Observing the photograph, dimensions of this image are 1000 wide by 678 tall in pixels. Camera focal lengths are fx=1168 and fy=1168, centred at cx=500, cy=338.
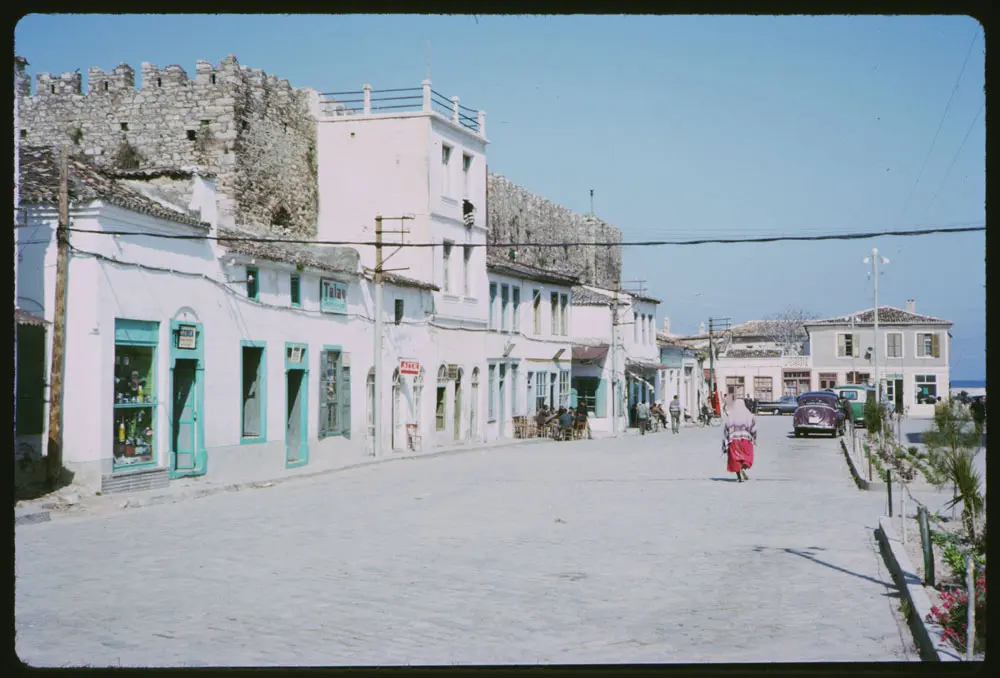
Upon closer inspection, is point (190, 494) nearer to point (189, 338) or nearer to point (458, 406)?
point (189, 338)

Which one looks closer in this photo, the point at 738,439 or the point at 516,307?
the point at 738,439

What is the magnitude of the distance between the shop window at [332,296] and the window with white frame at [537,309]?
1653 centimetres

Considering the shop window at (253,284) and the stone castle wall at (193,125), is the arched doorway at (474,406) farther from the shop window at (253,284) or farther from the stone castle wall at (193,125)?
the shop window at (253,284)

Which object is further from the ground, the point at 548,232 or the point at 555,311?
the point at 548,232

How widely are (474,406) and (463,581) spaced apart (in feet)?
92.3

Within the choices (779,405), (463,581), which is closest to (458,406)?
(463,581)

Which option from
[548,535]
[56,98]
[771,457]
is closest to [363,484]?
[548,535]

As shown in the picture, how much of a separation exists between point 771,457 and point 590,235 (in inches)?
1344

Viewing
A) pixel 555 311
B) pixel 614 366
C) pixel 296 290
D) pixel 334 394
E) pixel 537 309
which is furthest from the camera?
pixel 614 366

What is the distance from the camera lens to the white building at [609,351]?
49.7m

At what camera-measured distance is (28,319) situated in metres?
17.5

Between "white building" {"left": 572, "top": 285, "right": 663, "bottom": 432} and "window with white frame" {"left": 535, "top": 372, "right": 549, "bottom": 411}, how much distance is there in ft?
11.4

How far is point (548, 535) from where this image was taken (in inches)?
532
